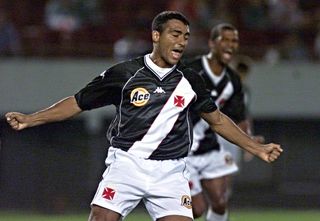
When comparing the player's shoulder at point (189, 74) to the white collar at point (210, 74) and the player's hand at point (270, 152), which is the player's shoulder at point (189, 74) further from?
the white collar at point (210, 74)

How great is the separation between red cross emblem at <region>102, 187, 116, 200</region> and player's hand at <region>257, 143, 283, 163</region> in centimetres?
121

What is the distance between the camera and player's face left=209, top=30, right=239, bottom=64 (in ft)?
41.4

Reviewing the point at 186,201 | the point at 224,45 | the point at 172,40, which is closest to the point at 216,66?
the point at 224,45

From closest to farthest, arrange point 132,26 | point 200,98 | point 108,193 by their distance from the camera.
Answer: point 108,193, point 200,98, point 132,26

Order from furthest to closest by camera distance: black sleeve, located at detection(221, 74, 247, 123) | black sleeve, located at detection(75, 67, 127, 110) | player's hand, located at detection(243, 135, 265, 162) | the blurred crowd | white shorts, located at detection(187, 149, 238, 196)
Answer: the blurred crowd, black sleeve, located at detection(221, 74, 247, 123), white shorts, located at detection(187, 149, 238, 196), player's hand, located at detection(243, 135, 265, 162), black sleeve, located at detection(75, 67, 127, 110)

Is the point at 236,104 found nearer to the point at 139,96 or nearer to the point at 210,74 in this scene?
the point at 210,74

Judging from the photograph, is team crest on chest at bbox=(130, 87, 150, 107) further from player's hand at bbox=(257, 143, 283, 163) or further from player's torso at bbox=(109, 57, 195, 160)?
player's hand at bbox=(257, 143, 283, 163)

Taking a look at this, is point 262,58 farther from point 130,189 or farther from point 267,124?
point 130,189

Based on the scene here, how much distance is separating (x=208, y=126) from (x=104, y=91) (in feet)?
11.9

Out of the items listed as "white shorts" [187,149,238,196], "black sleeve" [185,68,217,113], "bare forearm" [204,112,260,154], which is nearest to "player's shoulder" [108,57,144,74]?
"black sleeve" [185,68,217,113]

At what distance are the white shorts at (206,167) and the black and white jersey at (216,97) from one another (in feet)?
0.24

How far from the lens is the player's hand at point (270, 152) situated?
907cm

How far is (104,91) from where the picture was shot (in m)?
9.20

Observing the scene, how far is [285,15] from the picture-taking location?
2152cm
